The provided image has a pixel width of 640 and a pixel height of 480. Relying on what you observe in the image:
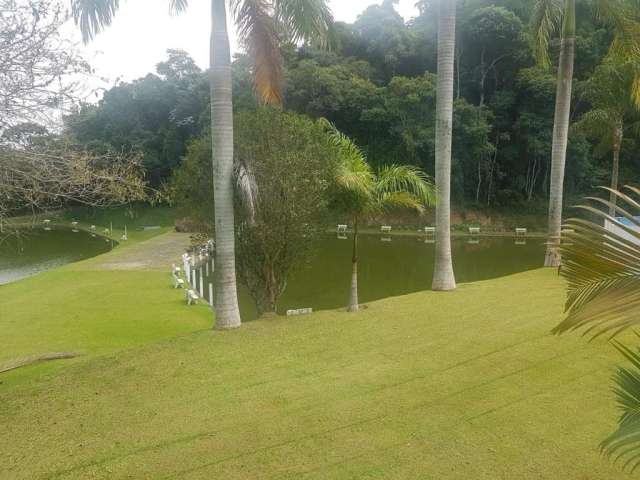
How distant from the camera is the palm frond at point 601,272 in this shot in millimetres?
2299

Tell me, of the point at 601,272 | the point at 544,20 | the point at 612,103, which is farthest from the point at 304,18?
the point at 612,103

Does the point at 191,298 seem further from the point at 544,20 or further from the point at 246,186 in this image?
the point at 544,20

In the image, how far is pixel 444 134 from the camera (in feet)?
Answer: 34.6

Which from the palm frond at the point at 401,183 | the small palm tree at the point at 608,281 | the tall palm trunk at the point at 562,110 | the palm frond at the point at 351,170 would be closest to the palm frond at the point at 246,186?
the palm frond at the point at 351,170

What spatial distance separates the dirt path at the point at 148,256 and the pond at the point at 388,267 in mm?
3015

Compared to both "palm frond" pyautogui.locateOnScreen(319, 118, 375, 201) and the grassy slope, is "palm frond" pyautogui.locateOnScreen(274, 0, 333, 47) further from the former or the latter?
the grassy slope

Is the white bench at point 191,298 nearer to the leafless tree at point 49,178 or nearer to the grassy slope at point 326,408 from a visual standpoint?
the grassy slope at point 326,408

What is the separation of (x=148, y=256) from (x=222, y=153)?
48.1ft

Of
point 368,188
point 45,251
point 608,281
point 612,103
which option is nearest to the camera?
point 608,281

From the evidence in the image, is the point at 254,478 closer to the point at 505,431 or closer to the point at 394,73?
the point at 505,431

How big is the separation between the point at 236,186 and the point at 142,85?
41.6 metres

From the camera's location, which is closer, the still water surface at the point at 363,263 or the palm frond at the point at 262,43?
the palm frond at the point at 262,43

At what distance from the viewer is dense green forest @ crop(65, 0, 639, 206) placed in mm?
32000

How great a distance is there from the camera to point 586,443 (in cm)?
437
